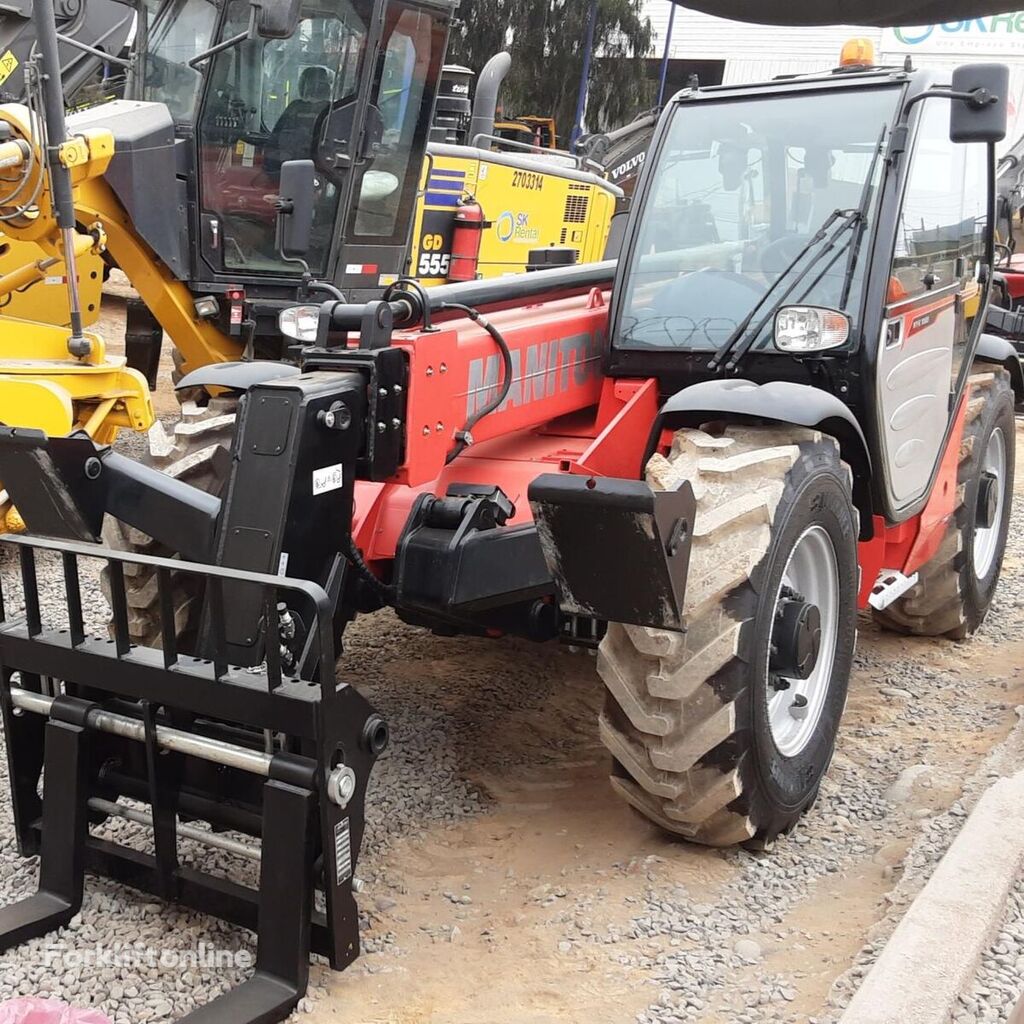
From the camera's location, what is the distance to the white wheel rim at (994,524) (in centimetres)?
548

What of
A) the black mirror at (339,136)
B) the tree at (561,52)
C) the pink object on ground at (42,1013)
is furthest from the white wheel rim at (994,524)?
the tree at (561,52)

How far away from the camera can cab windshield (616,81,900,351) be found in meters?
3.74

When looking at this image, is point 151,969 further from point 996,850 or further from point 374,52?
point 374,52

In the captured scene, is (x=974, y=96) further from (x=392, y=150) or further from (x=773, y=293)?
(x=392, y=150)

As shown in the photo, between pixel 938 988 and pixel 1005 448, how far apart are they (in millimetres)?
3621

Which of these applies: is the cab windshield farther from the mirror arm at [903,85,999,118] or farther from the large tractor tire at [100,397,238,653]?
the large tractor tire at [100,397,238,653]

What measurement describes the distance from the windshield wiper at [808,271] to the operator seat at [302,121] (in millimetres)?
3850

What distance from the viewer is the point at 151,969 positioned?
2707 millimetres

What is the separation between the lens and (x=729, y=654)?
9.77 ft

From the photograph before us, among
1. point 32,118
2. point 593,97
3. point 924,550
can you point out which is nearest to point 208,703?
point 924,550

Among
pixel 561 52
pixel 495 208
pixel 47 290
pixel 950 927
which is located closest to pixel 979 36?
pixel 561 52

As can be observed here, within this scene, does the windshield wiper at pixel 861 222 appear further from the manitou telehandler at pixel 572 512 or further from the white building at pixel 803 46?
the white building at pixel 803 46

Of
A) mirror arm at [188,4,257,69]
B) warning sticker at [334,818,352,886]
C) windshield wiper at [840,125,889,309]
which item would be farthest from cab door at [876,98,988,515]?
mirror arm at [188,4,257,69]

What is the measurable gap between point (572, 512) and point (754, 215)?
5.45 feet
